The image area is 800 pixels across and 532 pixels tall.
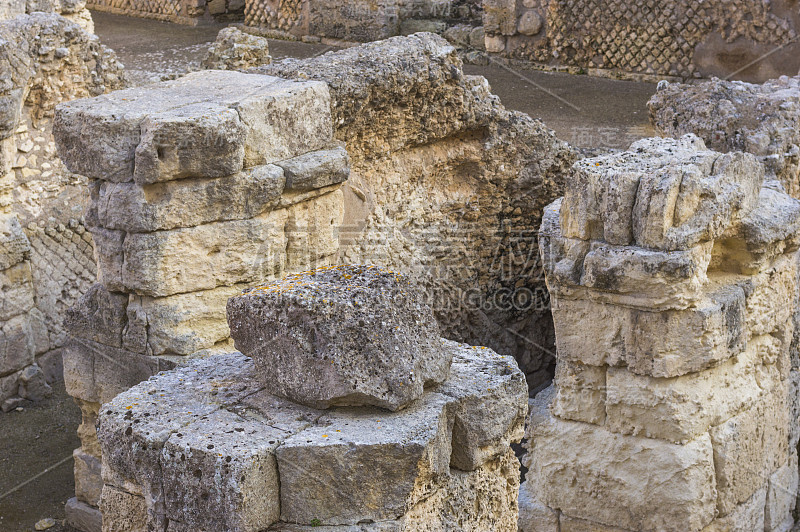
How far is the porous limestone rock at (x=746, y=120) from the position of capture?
245 inches

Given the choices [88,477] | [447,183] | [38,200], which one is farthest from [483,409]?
[38,200]

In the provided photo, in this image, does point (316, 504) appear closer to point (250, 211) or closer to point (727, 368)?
point (250, 211)

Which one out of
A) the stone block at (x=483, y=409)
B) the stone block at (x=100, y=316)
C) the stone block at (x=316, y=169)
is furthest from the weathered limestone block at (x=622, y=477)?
the stone block at (x=100, y=316)

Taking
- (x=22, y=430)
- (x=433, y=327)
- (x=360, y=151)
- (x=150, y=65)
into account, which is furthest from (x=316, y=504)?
(x=150, y=65)

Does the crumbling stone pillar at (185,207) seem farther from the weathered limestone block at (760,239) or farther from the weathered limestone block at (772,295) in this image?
the weathered limestone block at (772,295)

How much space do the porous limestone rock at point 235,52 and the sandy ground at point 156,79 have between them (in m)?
1.48

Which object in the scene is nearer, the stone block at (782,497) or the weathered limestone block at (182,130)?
the weathered limestone block at (182,130)

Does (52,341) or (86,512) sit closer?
(86,512)

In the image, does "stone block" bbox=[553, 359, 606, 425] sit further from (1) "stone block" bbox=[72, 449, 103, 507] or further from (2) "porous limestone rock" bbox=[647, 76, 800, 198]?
(1) "stone block" bbox=[72, 449, 103, 507]

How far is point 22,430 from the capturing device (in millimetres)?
6656

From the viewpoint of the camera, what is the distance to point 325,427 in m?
3.15

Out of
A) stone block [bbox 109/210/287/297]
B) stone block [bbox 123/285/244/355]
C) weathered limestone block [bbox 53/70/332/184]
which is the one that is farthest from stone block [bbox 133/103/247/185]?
stone block [bbox 123/285/244/355]

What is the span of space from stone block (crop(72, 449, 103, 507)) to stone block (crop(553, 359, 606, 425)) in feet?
7.35

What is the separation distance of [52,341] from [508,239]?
311 cm
